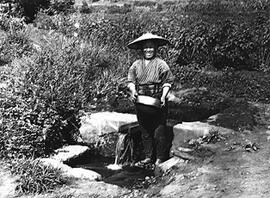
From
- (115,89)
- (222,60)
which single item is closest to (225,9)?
(222,60)

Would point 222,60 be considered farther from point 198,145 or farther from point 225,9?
point 198,145

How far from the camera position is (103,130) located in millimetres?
7234

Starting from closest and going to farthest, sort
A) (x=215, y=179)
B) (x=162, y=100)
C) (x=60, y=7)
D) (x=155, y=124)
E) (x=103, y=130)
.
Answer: (x=215, y=179)
(x=162, y=100)
(x=155, y=124)
(x=103, y=130)
(x=60, y=7)

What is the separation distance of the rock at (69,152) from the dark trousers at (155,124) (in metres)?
1.25

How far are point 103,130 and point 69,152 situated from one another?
840 millimetres

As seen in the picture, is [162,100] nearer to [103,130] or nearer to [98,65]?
[103,130]

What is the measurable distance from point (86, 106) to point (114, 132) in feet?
3.59

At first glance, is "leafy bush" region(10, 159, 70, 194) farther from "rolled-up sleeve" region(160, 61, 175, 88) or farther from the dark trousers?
"rolled-up sleeve" region(160, 61, 175, 88)

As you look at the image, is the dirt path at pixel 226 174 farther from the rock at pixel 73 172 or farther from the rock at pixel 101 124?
the rock at pixel 101 124

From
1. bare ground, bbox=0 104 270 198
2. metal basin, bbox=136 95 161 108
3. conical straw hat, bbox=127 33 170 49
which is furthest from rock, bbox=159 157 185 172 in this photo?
conical straw hat, bbox=127 33 170 49

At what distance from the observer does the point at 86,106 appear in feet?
26.0

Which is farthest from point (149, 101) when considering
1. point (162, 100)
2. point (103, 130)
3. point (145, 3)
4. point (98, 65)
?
point (145, 3)

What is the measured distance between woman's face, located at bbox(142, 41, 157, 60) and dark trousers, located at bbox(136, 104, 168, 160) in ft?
2.45

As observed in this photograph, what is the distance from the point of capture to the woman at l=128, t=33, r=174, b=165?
19.3 ft
